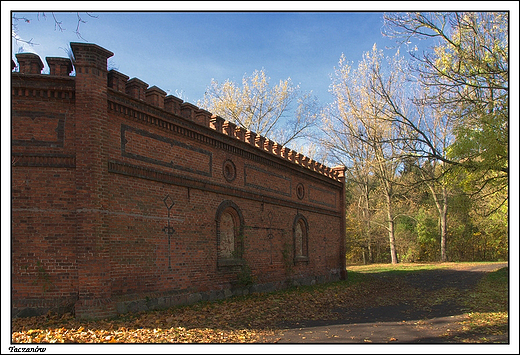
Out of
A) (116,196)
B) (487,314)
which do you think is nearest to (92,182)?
(116,196)

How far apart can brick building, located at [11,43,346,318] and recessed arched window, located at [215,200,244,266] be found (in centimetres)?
5

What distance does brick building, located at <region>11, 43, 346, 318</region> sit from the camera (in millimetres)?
9453

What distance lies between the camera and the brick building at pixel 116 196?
945 cm

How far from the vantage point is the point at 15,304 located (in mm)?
9195

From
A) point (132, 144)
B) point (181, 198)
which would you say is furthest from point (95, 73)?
point (181, 198)

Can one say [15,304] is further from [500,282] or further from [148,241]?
[500,282]

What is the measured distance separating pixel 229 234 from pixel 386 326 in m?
6.44

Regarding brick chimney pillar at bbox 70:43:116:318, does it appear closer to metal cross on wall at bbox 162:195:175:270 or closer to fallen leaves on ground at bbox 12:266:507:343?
fallen leaves on ground at bbox 12:266:507:343

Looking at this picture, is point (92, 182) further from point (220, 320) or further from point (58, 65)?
point (220, 320)

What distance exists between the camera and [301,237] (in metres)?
19.8

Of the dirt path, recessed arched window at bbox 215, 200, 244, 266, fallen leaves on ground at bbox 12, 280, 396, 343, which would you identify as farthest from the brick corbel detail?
the dirt path

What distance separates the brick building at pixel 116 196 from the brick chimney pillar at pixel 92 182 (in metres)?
0.02

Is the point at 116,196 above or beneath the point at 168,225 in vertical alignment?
above

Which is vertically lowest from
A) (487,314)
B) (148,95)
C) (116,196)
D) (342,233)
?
(487,314)
